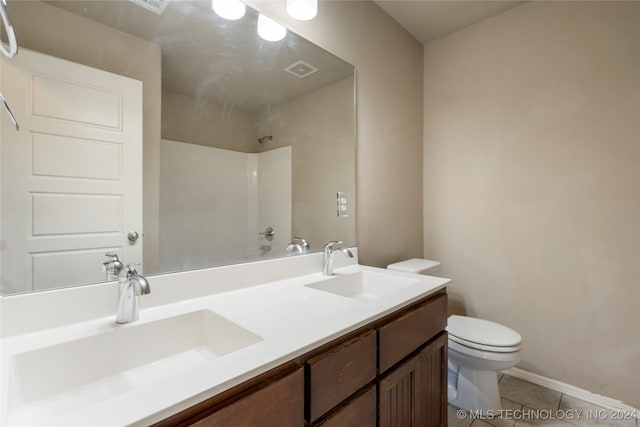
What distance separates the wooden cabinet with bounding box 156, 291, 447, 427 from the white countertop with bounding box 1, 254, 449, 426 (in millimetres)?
32

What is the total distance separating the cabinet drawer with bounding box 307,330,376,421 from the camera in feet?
2.38

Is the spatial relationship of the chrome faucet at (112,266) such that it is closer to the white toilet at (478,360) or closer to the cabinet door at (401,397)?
the cabinet door at (401,397)

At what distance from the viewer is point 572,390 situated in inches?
70.4

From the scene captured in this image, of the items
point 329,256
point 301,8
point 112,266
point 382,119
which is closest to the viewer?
point 112,266

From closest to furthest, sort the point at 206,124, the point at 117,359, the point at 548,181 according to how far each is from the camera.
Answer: the point at 117,359 < the point at 206,124 < the point at 548,181

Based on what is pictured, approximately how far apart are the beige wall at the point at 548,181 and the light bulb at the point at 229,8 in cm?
171

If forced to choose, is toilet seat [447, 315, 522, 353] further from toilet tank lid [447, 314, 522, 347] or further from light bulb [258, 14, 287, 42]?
light bulb [258, 14, 287, 42]

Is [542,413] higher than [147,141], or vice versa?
[147,141]

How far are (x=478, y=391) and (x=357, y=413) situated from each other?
1191mm

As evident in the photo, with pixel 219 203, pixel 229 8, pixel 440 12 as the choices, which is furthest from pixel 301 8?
pixel 440 12

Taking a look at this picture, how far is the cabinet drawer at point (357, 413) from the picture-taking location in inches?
30.4

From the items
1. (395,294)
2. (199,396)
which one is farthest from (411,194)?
(199,396)

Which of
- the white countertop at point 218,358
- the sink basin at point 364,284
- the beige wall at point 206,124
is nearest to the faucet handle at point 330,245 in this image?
the sink basin at point 364,284

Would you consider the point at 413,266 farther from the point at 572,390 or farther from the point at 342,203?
the point at 572,390
